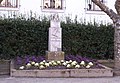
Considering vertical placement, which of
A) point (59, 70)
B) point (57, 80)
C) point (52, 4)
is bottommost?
point (57, 80)

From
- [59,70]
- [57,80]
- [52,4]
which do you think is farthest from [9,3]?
[57,80]

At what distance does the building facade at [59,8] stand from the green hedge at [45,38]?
261 centimetres

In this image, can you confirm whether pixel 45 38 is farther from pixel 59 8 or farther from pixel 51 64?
pixel 59 8

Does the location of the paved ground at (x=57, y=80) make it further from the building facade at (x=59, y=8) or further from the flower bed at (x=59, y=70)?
the building facade at (x=59, y=8)

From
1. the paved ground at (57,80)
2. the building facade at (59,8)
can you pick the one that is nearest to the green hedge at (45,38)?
the building facade at (59,8)

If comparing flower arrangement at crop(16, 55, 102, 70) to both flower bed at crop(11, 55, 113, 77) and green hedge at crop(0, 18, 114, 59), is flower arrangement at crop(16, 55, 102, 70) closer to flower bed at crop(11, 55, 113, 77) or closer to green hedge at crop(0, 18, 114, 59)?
flower bed at crop(11, 55, 113, 77)

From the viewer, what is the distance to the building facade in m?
19.2

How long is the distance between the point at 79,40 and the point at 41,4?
14.9 feet

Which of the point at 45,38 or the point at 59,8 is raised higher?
the point at 59,8

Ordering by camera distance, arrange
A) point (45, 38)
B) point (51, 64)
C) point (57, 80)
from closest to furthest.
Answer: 1. point (57, 80)
2. point (51, 64)
3. point (45, 38)

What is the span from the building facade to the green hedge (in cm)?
261

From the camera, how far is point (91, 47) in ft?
53.9

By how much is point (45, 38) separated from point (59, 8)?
4792 mm

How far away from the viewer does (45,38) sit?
620 inches
